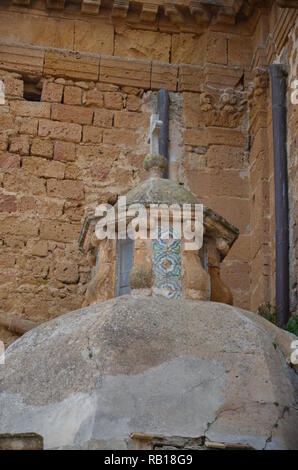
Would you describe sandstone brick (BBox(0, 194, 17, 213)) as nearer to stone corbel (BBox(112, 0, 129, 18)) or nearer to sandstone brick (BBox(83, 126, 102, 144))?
sandstone brick (BBox(83, 126, 102, 144))

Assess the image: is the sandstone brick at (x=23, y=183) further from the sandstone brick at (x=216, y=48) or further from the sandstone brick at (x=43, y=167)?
the sandstone brick at (x=216, y=48)

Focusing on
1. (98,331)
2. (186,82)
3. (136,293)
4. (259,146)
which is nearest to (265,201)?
(259,146)

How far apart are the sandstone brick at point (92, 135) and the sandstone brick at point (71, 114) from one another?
0.09 metres

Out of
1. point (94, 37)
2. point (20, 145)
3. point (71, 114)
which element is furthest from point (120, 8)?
point (20, 145)

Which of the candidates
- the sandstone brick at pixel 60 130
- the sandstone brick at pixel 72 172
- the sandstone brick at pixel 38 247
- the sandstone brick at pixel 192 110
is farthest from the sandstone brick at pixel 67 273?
the sandstone brick at pixel 192 110

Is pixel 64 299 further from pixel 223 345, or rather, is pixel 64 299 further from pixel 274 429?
pixel 274 429

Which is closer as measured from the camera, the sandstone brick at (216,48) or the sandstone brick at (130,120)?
the sandstone brick at (130,120)

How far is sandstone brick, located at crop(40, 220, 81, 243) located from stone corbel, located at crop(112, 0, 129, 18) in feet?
8.28

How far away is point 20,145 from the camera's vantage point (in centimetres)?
1093

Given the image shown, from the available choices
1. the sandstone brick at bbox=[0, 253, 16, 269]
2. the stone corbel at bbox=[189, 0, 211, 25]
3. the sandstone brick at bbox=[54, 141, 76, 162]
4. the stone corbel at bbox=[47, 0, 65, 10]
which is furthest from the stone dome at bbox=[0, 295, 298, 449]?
the stone corbel at bbox=[47, 0, 65, 10]

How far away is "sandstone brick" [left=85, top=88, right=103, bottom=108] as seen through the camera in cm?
1128

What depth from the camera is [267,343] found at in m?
6.83

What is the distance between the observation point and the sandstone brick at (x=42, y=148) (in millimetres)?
10953

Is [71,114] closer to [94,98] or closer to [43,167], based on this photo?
[94,98]
